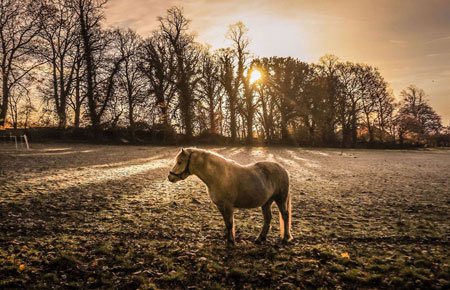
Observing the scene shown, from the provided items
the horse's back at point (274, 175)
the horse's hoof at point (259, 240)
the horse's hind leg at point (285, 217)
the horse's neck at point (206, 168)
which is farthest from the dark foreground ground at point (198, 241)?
the horse's neck at point (206, 168)

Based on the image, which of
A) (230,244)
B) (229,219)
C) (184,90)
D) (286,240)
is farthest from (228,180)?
(184,90)

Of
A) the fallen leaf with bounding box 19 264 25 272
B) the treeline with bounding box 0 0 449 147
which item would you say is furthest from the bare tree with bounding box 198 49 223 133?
the fallen leaf with bounding box 19 264 25 272

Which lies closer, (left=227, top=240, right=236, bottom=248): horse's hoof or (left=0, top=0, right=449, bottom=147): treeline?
(left=227, top=240, right=236, bottom=248): horse's hoof

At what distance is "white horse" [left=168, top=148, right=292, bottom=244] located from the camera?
20.3 feet

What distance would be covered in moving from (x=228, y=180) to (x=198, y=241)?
1.63 m

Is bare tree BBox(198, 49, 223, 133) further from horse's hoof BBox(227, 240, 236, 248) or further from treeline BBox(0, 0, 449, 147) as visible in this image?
horse's hoof BBox(227, 240, 236, 248)

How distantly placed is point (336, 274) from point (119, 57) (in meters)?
40.6

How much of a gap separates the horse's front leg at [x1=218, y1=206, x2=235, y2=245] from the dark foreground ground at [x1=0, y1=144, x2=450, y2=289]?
0.24m

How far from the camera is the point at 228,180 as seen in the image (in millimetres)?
6242

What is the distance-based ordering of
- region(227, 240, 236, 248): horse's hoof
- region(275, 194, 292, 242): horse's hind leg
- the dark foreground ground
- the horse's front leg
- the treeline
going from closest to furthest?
the dark foreground ground → the horse's front leg → region(227, 240, 236, 248): horse's hoof → region(275, 194, 292, 242): horse's hind leg → the treeline

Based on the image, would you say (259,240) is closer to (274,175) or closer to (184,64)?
(274,175)

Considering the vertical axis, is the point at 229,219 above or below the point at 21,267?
above

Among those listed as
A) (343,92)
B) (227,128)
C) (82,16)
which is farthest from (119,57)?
(343,92)

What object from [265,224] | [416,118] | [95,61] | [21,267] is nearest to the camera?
[21,267]
